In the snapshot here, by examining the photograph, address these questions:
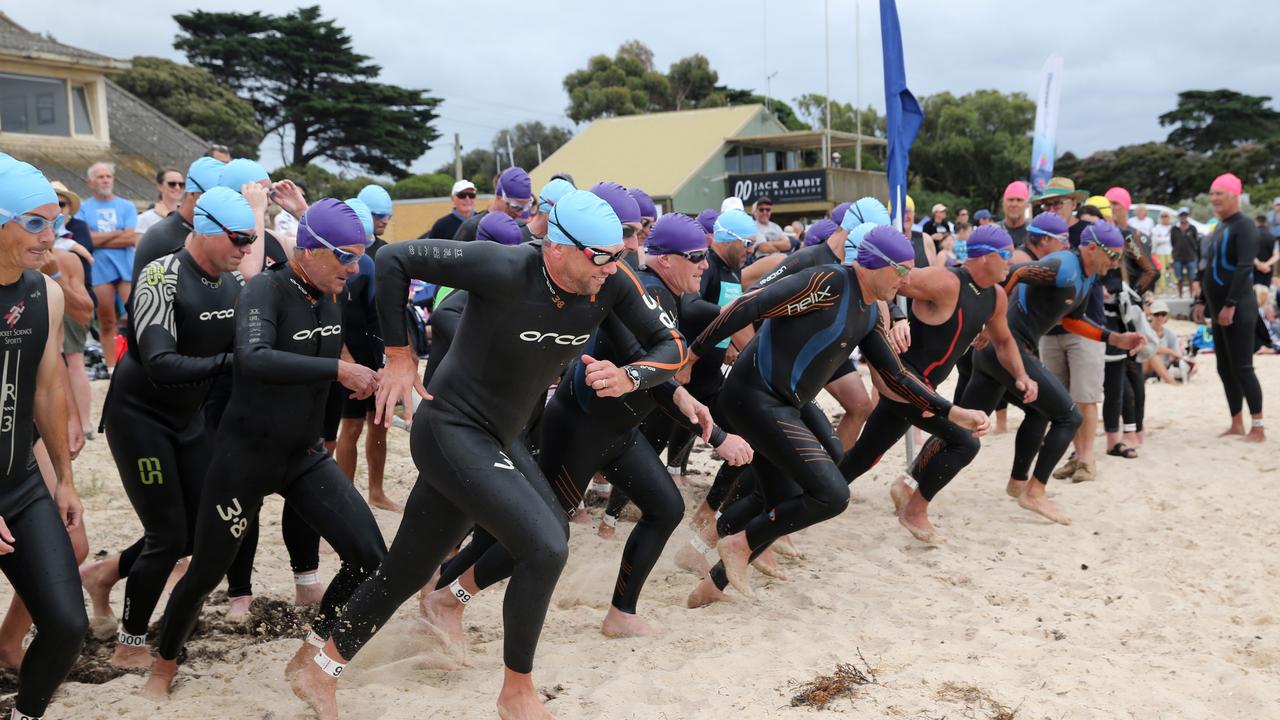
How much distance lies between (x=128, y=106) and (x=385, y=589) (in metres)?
29.0

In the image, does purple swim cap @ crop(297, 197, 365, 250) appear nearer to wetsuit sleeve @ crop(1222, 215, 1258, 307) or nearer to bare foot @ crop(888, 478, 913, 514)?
bare foot @ crop(888, 478, 913, 514)

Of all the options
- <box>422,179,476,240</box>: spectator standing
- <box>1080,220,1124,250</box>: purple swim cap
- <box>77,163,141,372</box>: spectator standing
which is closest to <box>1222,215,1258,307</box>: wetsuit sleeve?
<box>1080,220,1124,250</box>: purple swim cap

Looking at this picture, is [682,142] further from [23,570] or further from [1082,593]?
[23,570]

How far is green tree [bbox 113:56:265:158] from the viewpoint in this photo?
36188mm

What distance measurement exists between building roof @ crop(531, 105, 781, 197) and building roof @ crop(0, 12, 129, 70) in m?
17.2

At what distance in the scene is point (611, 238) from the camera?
3742 millimetres

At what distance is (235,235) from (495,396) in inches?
55.4

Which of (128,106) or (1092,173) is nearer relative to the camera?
(128,106)

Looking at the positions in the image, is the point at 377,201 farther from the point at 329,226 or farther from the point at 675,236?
the point at 329,226

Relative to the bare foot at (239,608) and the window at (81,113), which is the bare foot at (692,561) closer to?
the bare foot at (239,608)

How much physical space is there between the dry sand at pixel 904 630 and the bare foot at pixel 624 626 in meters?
0.07

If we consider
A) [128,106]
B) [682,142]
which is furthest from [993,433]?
[682,142]

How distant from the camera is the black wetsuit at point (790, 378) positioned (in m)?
5.32

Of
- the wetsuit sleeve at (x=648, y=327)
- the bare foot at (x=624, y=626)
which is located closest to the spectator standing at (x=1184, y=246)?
the bare foot at (x=624, y=626)
